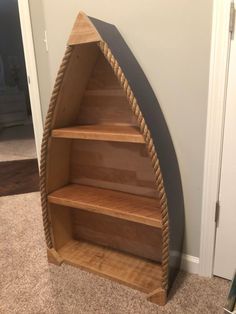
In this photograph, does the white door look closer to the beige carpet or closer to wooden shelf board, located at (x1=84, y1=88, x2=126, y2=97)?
the beige carpet

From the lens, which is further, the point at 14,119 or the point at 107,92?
the point at 14,119

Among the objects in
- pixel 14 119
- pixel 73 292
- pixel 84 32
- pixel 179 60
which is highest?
pixel 84 32

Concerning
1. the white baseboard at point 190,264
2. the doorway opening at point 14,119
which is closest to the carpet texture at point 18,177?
the doorway opening at point 14,119

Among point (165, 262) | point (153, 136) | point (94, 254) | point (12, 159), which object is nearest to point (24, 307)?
point (94, 254)

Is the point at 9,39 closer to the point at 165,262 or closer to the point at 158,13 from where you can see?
the point at 158,13

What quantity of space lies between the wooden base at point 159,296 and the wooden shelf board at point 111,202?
0.31 m

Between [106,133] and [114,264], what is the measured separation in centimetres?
72

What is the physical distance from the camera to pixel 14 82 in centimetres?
673

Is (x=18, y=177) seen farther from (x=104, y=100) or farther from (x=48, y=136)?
(x=104, y=100)

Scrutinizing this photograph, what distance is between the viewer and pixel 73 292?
1259 mm

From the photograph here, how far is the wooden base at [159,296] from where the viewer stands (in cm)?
116

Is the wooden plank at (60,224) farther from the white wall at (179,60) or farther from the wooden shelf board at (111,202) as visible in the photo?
the white wall at (179,60)

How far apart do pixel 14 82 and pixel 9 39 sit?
3.30ft

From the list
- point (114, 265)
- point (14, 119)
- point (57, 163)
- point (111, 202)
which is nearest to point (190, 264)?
point (114, 265)
